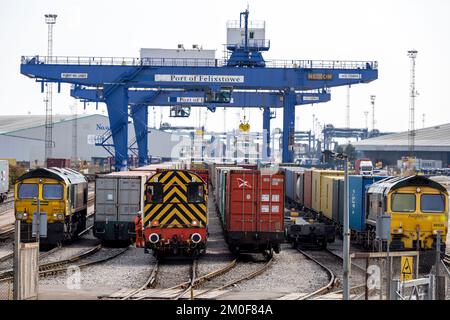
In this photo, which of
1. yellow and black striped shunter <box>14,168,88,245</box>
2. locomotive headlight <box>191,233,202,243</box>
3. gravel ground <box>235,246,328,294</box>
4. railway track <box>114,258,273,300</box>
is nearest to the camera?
railway track <box>114,258,273,300</box>

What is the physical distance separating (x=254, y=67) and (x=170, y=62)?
18.2ft

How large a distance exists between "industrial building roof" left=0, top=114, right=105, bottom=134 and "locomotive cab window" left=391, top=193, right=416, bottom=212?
107561mm

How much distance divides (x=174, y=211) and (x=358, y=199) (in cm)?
855

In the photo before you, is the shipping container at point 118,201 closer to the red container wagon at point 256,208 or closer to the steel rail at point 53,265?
the steel rail at point 53,265

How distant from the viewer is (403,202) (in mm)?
26781

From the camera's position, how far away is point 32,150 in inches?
4936

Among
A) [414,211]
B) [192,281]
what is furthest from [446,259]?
[192,281]

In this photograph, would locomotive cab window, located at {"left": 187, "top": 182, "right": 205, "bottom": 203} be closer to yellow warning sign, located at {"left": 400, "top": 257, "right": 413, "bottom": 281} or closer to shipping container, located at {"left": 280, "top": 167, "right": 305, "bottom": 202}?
yellow warning sign, located at {"left": 400, "top": 257, "right": 413, "bottom": 281}

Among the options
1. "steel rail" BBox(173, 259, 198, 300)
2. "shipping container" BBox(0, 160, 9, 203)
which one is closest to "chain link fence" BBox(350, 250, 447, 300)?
"steel rail" BBox(173, 259, 198, 300)

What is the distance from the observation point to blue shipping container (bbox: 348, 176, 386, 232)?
30625 mm

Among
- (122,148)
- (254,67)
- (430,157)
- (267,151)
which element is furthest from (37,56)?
(430,157)

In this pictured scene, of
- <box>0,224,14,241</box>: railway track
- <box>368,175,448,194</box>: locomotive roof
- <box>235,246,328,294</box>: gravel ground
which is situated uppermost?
<box>368,175,448,194</box>: locomotive roof

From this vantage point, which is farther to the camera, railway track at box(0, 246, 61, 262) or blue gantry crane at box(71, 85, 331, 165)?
blue gantry crane at box(71, 85, 331, 165)
